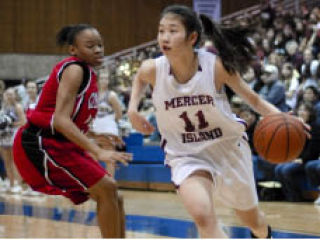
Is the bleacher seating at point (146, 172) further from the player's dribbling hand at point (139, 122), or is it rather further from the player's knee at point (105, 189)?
the player's dribbling hand at point (139, 122)

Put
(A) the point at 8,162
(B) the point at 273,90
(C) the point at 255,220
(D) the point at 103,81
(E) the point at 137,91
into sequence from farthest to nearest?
(A) the point at 8,162 < (B) the point at 273,90 < (D) the point at 103,81 < (C) the point at 255,220 < (E) the point at 137,91

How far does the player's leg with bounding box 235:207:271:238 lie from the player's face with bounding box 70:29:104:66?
1.32m

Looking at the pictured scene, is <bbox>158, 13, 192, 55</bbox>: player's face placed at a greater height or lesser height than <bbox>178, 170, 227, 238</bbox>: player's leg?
greater

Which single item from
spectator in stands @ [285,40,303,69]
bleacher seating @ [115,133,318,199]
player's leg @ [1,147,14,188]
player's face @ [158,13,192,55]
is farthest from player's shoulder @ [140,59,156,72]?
spectator in stands @ [285,40,303,69]

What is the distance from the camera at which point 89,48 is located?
4129mm

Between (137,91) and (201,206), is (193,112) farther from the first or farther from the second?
(201,206)

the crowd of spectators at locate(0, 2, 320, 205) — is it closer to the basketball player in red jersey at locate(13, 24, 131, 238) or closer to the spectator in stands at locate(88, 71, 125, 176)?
the basketball player in red jersey at locate(13, 24, 131, 238)

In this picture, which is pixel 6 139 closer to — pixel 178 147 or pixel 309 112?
pixel 309 112

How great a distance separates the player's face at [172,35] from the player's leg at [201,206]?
750mm

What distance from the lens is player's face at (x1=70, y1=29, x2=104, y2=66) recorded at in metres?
4.12

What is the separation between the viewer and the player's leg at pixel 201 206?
3.23m

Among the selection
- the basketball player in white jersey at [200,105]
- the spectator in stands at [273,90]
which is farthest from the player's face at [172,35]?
the spectator in stands at [273,90]

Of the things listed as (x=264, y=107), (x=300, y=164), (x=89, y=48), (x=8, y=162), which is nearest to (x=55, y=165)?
→ (x=89, y=48)

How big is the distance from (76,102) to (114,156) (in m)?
0.62
